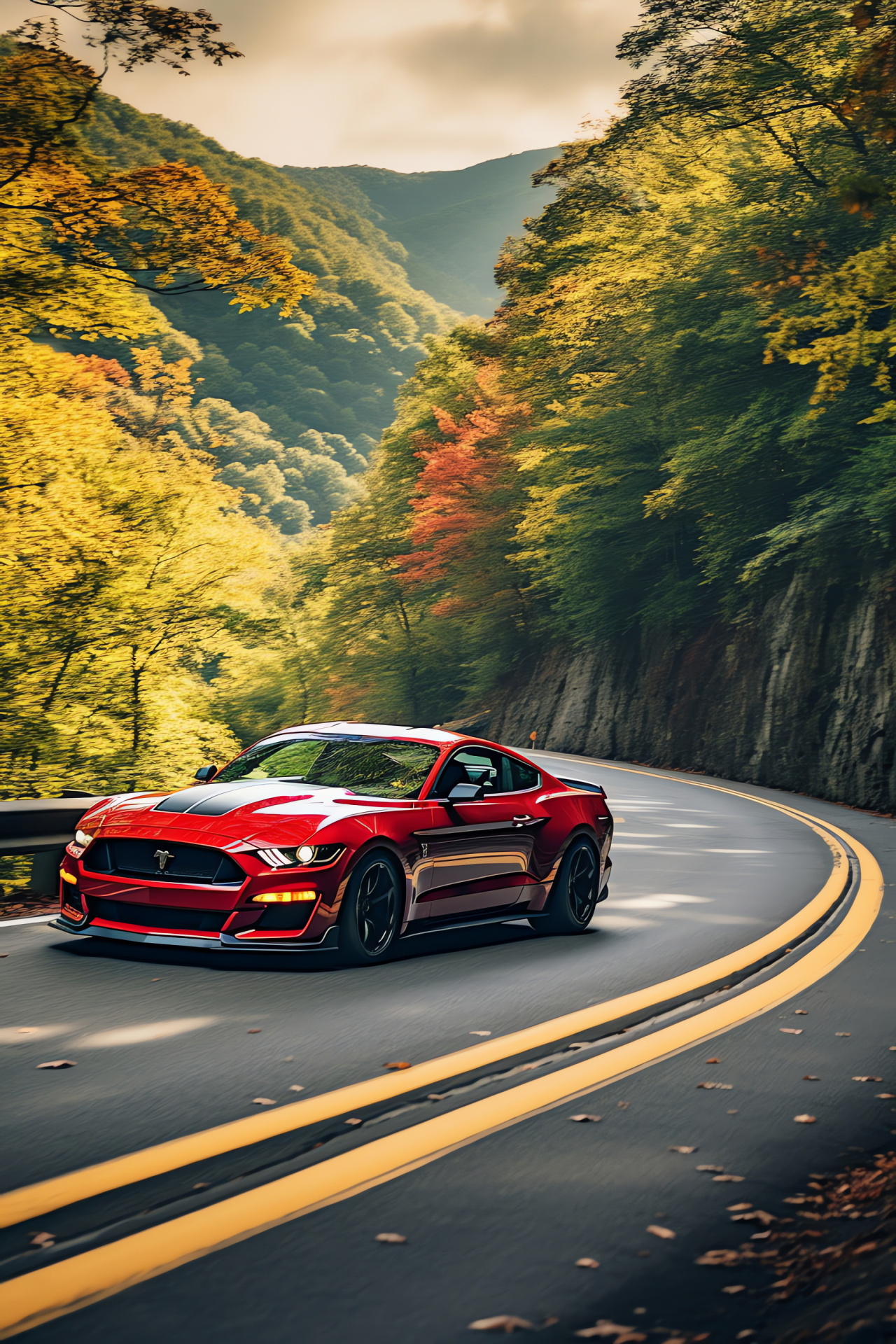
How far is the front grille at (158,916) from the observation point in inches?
268

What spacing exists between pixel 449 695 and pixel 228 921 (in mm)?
52905

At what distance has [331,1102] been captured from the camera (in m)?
4.73

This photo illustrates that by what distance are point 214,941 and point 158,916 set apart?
0.37 meters

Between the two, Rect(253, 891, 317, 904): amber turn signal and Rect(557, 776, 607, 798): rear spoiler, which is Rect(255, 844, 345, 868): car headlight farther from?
Rect(557, 776, 607, 798): rear spoiler

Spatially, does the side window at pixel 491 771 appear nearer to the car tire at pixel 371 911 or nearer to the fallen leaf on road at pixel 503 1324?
the car tire at pixel 371 911

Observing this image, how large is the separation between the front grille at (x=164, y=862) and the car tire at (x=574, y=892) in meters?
2.78

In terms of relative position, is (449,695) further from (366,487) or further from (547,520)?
(547,520)

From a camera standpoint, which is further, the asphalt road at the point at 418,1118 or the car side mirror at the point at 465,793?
the car side mirror at the point at 465,793

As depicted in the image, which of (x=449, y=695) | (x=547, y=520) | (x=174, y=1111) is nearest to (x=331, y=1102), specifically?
(x=174, y=1111)

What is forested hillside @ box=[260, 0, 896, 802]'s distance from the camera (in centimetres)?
2525

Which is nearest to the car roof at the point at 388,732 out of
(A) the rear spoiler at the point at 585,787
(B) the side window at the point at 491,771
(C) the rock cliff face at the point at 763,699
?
(B) the side window at the point at 491,771

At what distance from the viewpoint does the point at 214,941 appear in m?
6.78

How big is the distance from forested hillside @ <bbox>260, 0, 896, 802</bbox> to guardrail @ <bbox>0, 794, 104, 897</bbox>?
31.0 feet

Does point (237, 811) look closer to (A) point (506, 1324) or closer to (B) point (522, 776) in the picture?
(B) point (522, 776)
